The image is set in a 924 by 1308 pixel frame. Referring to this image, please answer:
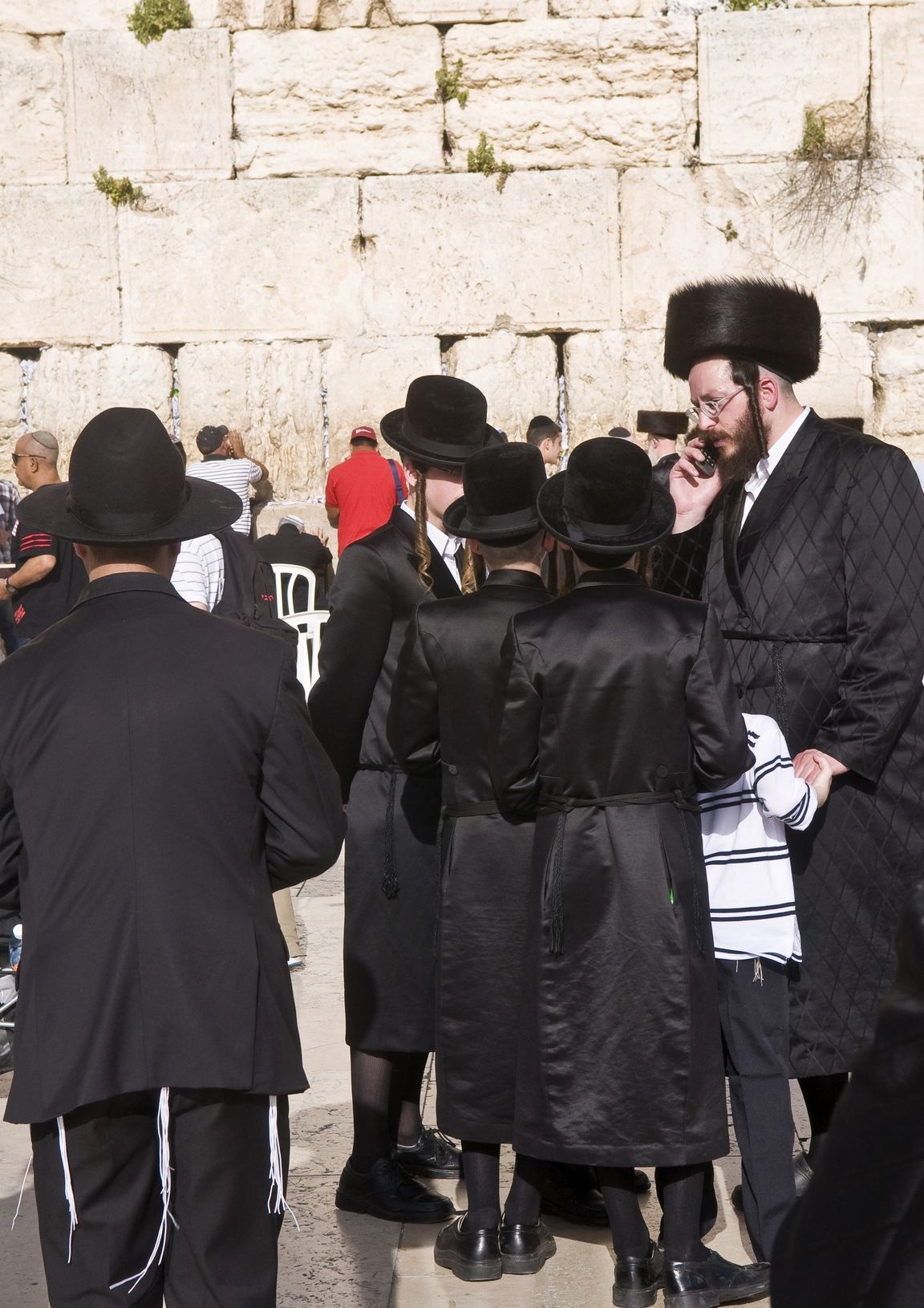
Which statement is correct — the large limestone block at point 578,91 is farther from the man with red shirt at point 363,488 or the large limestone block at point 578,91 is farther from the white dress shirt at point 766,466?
the white dress shirt at point 766,466

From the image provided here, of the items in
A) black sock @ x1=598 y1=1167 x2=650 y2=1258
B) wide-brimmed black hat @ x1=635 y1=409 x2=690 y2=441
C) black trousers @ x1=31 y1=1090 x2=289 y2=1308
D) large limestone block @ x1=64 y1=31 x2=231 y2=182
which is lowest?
black sock @ x1=598 y1=1167 x2=650 y2=1258

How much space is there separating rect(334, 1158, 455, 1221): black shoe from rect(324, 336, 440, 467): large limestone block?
6666 millimetres

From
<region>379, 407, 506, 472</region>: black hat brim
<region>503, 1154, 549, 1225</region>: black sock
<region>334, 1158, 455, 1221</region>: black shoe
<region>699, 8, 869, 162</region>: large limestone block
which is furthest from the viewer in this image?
<region>699, 8, 869, 162</region>: large limestone block

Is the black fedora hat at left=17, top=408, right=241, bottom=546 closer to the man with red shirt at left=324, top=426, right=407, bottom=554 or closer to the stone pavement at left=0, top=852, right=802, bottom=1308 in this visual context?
the stone pavement at left=0, top=852, right=802, bottom=1308

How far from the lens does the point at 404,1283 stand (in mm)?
3352

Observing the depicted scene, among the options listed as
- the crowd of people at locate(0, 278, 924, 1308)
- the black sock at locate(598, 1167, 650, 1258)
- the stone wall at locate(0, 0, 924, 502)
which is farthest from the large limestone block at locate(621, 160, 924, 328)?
the black sock at locate(598, 1167, 650, 1258)

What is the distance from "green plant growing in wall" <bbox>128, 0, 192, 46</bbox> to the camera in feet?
32.1

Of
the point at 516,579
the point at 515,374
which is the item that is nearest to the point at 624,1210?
the point at 516,579

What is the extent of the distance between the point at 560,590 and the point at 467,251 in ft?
21.3

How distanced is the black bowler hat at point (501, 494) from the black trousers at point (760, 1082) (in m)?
1.04

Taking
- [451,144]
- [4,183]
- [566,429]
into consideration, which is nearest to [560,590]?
[566,429]

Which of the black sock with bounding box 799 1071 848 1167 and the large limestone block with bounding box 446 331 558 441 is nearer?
the black sock with bounding box 799 1071 848 1167

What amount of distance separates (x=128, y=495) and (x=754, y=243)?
8034 millimetres

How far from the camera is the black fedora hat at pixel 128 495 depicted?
2.45m
